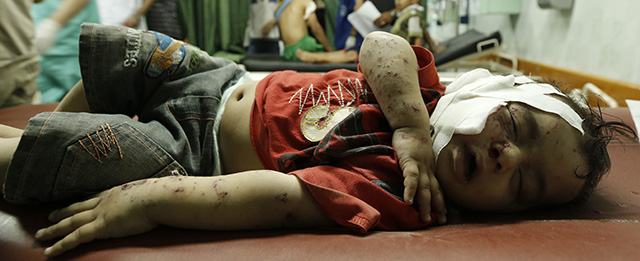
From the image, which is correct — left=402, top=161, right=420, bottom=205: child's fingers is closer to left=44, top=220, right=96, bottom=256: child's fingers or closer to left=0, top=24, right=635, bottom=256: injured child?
left=0, top=24, right=635, bottom=256: injured child

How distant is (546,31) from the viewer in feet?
8.57

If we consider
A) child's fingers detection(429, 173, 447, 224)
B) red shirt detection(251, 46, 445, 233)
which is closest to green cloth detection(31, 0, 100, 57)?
red shirt detection(251, 46, 445, 233)

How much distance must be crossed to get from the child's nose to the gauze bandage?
45mm

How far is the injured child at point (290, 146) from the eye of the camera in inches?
26.5

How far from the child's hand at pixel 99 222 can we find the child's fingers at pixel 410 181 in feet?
1.37

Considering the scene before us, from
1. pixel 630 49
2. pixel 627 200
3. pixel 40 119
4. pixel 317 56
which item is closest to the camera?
pixel 40 119

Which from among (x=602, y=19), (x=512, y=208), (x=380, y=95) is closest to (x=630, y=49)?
(x=602, y=19)

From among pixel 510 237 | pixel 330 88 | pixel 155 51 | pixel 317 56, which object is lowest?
pixel 317 56

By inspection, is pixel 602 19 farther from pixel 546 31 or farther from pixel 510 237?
pixel 510 237

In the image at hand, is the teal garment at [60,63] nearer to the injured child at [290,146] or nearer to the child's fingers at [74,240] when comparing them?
the injured child at [290,146]

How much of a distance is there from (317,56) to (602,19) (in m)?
1.72

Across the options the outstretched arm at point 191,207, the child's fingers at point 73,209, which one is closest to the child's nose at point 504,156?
the outstretched arm at point 191,207

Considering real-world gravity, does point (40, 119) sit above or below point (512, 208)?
above

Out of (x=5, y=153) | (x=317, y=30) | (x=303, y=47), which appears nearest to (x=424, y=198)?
(x=5, y=153)
